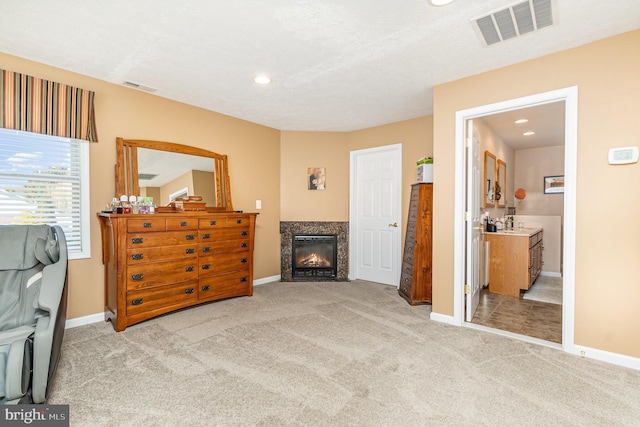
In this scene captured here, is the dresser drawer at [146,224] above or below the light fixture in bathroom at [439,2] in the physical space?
below

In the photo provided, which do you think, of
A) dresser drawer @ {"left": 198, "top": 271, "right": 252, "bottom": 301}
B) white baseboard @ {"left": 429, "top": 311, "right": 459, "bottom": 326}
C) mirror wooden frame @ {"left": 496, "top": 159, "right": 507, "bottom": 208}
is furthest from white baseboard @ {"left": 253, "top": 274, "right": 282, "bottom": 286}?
mirror wooden frame @ {"left": 496, "top": 159, "right": 507, "bottom": 208}

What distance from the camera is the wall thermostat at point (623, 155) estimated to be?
2.29 m

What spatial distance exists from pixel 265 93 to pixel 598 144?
3.10 meters

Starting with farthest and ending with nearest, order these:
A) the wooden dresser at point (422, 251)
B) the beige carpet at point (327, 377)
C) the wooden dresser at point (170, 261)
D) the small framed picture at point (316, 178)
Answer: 1. the small framed picture at point (316, 178)
2. the wooden dresser at point (422, 251)
3. the wooden dresser at point (170, 261)
4. the beige carpet at point (327, 377)

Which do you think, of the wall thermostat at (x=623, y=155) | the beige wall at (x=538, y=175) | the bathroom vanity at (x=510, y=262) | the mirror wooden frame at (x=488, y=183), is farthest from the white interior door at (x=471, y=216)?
the beige wall at (x=538, y=175)

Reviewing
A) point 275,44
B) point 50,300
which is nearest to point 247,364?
point 50,300

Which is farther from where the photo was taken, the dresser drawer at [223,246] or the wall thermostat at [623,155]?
the dresser drawer at [223,246]

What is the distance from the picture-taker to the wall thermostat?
2.29 m

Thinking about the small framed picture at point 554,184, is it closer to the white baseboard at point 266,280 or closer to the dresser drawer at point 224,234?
the white baseboard at point 266,280

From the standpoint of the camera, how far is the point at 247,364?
2355mm

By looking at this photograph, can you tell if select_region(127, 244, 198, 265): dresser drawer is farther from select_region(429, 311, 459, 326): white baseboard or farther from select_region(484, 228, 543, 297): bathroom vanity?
select_region(484, 228, 543, 297): bathroom vanity

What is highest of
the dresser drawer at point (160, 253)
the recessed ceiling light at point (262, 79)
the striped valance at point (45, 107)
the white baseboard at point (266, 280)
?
the recessed ceiling light at point (262, 79)

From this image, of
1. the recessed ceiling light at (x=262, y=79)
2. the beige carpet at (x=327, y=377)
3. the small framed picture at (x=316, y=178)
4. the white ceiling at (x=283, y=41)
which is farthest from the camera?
the small framed picture at (x=316, y=178)

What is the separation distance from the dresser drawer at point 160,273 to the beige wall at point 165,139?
1.64ft
